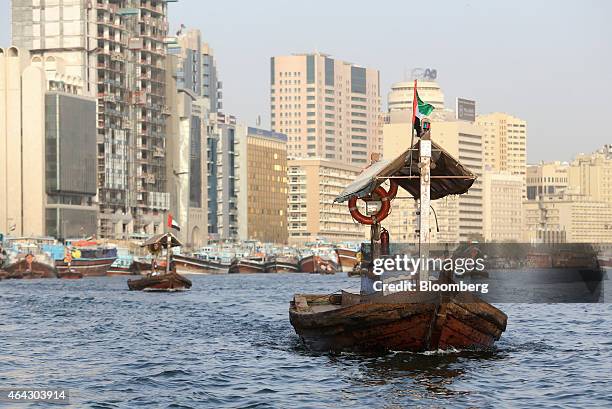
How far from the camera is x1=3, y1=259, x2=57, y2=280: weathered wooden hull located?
16962 centimetres

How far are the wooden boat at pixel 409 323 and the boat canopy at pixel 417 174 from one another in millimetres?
3484

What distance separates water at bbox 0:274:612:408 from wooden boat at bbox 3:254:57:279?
11406cm

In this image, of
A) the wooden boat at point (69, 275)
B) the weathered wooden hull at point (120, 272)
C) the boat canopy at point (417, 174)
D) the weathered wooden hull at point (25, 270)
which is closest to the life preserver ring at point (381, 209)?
the boat canopy at point (417, 174)

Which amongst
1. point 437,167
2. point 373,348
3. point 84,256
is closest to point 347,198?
point 437,167

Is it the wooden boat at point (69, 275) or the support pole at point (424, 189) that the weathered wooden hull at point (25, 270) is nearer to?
the wooden boat at point (69, 275)

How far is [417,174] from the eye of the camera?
41125 mm

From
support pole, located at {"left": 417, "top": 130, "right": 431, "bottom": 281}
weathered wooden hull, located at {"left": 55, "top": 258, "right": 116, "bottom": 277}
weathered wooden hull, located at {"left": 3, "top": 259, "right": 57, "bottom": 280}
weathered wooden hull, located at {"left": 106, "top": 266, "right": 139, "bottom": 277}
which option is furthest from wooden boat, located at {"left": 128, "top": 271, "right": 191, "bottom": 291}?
weathered wooden hull, located at {"left": 106, "top": 266, "right": 139, "bottom": 277}

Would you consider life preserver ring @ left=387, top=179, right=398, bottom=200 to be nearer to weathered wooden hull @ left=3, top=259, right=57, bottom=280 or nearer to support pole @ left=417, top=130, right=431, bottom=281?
support pole @ left=417, top=130, right=431, bottom=281

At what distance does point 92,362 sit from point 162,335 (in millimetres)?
11384

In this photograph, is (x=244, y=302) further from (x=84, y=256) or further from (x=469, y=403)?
(x=84, y=256)

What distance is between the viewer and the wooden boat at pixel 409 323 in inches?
1425

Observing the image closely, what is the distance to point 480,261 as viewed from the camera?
132ft

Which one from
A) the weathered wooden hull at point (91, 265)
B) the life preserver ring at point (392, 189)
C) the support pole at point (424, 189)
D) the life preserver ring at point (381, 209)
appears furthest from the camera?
the weathered wooden hull at point (91, 265)

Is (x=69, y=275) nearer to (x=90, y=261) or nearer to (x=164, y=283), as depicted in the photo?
(x=90, y=261)
